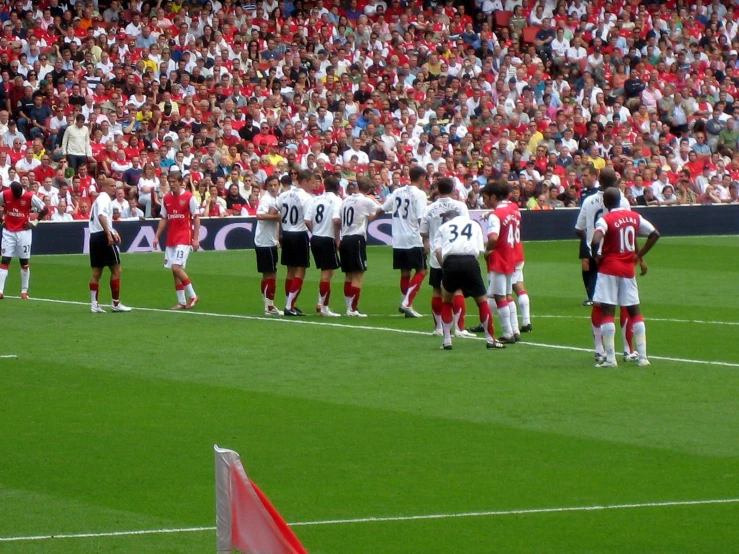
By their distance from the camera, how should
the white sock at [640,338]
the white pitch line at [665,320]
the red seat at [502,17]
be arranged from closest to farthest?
the white sock at [640,338], the white pitch line at [665,320], the red seat at [502,17]

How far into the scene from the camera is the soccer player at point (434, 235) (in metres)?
15.7

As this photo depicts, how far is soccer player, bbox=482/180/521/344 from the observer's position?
597 inches

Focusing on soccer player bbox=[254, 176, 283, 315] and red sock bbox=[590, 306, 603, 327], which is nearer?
red sock bbox=[590, 306, 603, 327]

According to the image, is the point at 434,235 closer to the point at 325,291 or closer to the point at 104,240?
the point at 325,291

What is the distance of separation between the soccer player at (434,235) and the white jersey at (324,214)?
6.91 ft

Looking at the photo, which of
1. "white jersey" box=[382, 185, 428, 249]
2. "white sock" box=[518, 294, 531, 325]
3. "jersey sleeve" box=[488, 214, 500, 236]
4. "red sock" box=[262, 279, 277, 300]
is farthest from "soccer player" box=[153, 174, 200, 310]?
"jersey sleeve" box=[488, 214, 500, 236]

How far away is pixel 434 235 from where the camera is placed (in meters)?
16.4

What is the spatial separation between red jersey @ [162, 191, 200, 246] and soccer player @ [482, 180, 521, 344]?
552cm

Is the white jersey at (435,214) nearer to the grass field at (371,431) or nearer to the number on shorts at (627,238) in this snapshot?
the grass field at (371,431)

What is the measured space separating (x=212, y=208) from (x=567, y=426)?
19.1 m

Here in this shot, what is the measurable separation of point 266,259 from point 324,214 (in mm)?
1048

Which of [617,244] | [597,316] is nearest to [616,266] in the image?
[617,244]

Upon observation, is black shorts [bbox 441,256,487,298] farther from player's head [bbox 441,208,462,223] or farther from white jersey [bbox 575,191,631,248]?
white jersey [bbox 575,191,631,248]

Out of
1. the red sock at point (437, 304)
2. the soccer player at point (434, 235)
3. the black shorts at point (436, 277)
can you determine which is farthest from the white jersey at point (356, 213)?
the red sock at point (437, 304)
